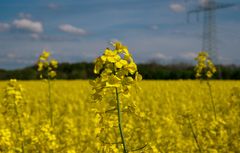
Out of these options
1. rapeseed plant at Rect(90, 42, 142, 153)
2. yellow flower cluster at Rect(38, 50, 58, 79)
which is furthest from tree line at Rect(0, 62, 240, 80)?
rapeseed plant at Rect(90, 42, 142, 153)

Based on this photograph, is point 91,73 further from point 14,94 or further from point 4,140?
point 4,140

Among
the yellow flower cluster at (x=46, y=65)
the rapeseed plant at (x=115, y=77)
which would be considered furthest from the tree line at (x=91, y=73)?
the rapeseed plant at (x=115, y=77)

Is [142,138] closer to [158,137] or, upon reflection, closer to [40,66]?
[158,137]

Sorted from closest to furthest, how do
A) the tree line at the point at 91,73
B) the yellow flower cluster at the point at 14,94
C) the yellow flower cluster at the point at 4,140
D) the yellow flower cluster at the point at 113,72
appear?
1. the yellow flower cluster at the point at 113,72
2. the yellow flower cluster at the point at 4,140
3. the yellow flower cluster at the point at 14,94
4. the tree line at the point at 91,73

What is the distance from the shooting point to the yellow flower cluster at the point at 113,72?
7.46 feet

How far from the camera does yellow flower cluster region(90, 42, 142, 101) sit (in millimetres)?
2273

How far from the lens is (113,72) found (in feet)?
7.63

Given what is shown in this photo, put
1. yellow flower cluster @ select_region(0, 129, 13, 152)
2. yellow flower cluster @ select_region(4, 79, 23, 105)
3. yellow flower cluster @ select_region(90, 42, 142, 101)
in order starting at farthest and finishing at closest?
yellow flower cluster @ select_region(4, 79, 23, 105), yellow flower cluster @ select_region(0, 129, 13, 152), yellow flower cluster @ select_region(90, 42, 142, 101)

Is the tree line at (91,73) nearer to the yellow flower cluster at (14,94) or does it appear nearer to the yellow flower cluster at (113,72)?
the yellow flower cluster at (14,94)

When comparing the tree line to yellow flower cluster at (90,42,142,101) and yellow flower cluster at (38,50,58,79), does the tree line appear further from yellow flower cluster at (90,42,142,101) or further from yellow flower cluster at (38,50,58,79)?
yellow flower cluster at (90,42,142,101)

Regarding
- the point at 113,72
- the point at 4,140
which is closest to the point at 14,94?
the point at 4,140

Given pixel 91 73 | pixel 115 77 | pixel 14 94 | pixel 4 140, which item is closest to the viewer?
pixel 115 77

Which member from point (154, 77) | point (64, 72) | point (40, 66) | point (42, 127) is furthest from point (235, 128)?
point (64, 72)

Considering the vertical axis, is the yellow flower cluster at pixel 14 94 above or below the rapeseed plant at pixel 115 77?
below
